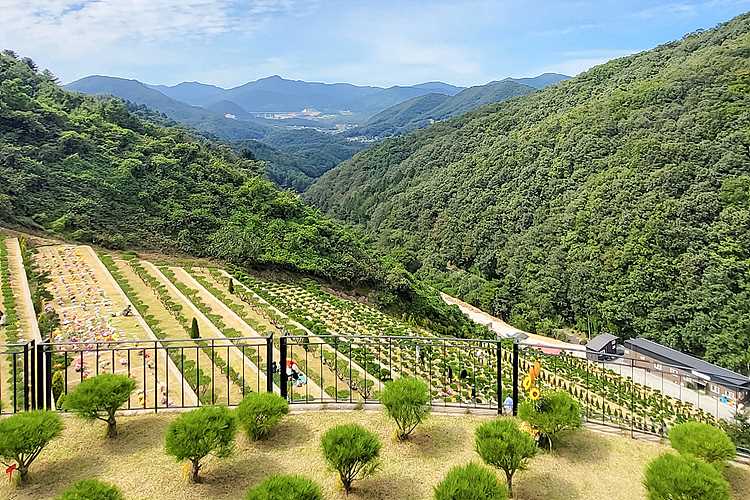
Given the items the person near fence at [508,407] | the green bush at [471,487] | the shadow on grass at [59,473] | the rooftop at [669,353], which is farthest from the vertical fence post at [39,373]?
the rooftop at [669,353]

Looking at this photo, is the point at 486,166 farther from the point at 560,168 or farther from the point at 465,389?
the point at 465,389

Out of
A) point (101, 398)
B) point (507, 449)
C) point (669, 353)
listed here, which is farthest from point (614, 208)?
point (101, 398)

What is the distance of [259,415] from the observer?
521cm

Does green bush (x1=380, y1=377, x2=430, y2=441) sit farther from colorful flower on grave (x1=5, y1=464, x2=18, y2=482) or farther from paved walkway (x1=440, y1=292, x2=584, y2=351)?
paved walkway (x1=440, y1=292, x2=584, y2=351)

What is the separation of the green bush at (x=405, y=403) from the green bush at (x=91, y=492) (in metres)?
2.51

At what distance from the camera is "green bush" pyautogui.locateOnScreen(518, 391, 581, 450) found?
16.6ft

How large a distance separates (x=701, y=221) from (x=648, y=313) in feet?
24.1

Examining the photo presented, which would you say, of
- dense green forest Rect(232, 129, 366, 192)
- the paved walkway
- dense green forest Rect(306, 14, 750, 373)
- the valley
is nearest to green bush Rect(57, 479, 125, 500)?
the valley

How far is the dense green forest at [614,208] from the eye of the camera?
103 ft

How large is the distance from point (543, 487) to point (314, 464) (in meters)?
2.10

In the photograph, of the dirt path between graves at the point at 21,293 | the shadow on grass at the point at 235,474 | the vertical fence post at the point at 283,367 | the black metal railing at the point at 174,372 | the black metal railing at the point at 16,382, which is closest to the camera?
the shadow on grass at the point at 235,474

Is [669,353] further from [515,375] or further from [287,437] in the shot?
[287,437]

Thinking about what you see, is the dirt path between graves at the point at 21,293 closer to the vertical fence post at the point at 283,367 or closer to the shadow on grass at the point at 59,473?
the shadow on grass at the point at 59,473

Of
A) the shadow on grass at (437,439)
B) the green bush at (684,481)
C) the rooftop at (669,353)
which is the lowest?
the rooftop at (669,353)
